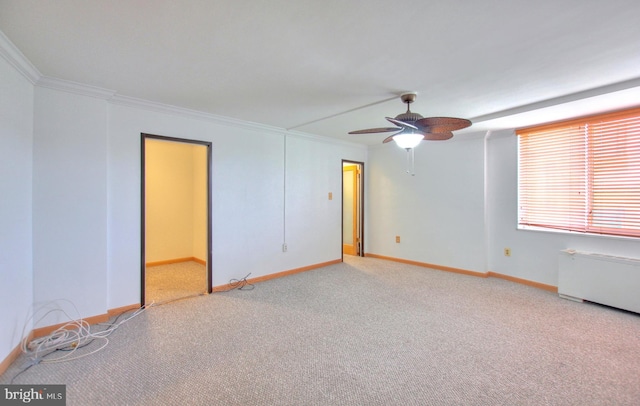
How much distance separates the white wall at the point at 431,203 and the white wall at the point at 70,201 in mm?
4371

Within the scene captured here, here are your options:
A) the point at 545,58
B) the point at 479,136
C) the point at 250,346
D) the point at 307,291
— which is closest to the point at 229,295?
the point at 307,291

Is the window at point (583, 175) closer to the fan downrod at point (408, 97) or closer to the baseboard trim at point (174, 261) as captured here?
the fan downrod at point (408, 97)

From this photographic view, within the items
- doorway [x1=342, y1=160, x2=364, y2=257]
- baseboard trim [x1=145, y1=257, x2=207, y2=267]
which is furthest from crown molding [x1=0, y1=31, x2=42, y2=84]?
doorway [x1=342, y1=160, x2=364, y2=257]

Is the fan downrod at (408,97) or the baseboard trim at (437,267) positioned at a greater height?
the fan downrod at (408,97)

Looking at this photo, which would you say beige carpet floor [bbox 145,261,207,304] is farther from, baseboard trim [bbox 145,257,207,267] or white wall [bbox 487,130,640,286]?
white wall [bbox 487,130,640,286]

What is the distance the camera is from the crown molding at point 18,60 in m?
1.85

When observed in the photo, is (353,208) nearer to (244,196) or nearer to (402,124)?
(244,196)

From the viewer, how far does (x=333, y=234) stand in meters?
5.17

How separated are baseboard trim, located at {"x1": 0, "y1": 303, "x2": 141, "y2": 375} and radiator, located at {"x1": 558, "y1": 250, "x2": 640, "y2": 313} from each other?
5.09m

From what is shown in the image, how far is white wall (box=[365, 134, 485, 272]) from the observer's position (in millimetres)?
4426

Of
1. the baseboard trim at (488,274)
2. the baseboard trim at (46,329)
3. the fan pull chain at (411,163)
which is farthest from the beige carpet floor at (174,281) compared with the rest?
the fan pull chain at (411,163)

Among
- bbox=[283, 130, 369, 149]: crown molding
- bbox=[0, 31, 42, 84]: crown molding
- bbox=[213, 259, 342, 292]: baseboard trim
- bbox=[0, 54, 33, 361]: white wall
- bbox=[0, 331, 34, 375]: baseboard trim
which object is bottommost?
bbox=[0, 331, 34, 375]: baseboard trim

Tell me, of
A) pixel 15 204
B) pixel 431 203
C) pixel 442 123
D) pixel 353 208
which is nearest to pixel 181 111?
pixel 15 204

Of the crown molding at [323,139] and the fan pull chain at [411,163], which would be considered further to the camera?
the fan pull chain at [411,163]
